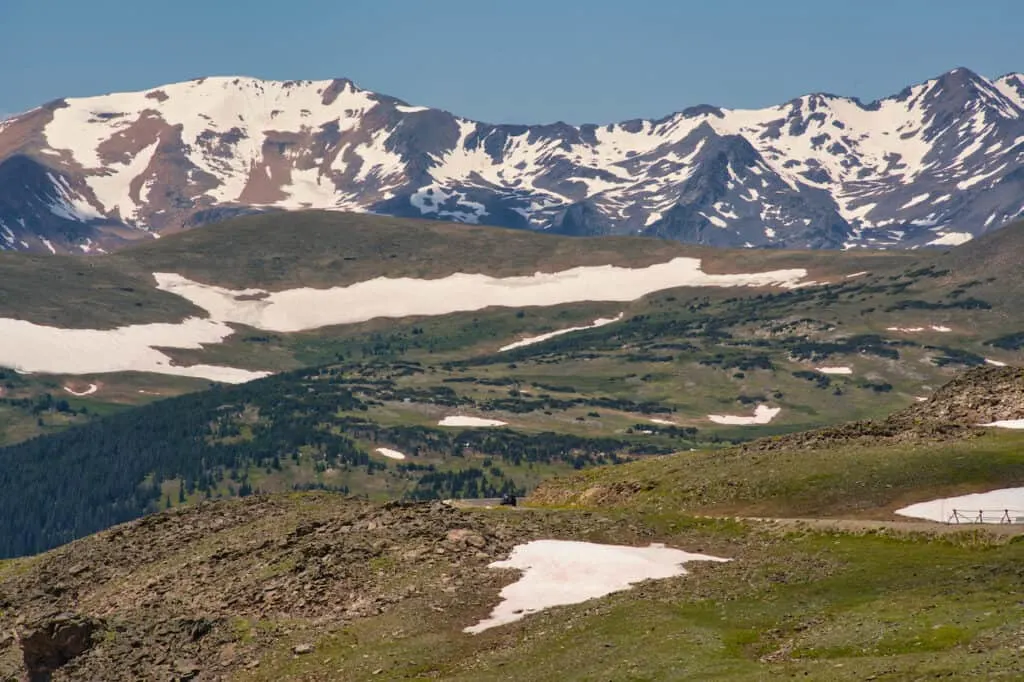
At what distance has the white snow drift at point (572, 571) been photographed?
68875mm

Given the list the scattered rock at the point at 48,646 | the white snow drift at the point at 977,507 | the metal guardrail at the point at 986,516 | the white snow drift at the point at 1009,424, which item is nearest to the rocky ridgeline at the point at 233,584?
the scattered rock at the point at 48,646

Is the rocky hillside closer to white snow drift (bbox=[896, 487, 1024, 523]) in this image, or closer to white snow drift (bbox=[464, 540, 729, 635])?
white snow drift (bbox=[464, 540, 729, 635])

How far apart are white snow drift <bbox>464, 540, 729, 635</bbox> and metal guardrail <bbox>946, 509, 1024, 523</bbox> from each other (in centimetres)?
1635

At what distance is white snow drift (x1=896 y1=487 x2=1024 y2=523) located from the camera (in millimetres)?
80750

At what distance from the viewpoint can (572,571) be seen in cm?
7294

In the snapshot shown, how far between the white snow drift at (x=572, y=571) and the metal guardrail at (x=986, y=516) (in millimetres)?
16351

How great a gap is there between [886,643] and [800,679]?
5945 mm

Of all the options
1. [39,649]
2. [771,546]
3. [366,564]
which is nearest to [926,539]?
[771,546]

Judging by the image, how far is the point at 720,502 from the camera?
9288cm

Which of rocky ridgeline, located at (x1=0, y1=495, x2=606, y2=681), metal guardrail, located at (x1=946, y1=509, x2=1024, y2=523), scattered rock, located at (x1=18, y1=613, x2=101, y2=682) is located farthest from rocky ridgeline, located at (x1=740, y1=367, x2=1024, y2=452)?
scattered rock, located at (x1=18, y1=613, x2=101, y2=682)

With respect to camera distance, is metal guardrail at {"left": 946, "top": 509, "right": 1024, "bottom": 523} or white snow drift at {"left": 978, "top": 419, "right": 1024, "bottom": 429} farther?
white snow drift at {"left": 978, "top": 419, "right": 1024, "bottom": 429}

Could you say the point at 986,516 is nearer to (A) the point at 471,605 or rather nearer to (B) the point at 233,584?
(A) the point at 471,605

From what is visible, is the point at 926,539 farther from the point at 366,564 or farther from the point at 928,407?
the point at 928,407

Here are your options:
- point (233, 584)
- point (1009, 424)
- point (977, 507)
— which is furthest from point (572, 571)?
point (1009, 424)
